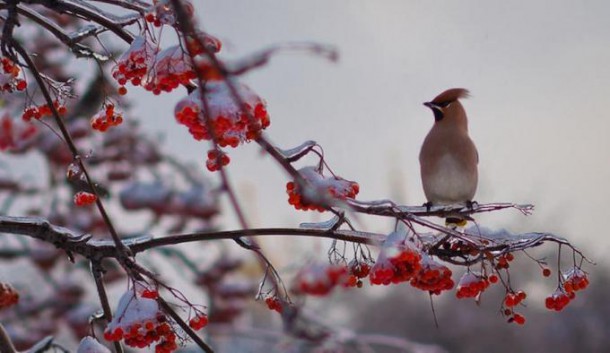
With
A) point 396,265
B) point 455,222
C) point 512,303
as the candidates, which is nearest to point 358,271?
point 396,265

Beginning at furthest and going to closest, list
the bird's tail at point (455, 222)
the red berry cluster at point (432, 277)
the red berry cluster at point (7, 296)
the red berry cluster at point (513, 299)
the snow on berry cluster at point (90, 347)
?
the bird's tail at point (455, 222) < the red berry cluster at point (7, 296) < the red berry cluster at point (513, 299) < the snow on berry cluster at point (90, 347) < the red berry cluster at point (432, 277)

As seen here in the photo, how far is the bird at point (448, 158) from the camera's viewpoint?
119 inches

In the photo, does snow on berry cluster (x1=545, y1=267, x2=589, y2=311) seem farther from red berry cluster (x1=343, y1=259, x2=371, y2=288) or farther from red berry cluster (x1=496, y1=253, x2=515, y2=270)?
red berry cluster (x1=343, y1=259, x2=371, y2=288)

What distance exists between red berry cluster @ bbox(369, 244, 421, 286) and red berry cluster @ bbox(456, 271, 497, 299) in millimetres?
270

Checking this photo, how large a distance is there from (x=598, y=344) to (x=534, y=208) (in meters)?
19.0

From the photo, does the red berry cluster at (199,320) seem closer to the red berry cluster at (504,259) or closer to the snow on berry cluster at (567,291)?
the red berry cluster at (504,259)

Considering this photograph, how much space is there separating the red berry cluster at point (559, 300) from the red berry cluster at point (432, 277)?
1.05ft

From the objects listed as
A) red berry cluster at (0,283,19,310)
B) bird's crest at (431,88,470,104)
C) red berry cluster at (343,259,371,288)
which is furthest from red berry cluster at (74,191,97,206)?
bird's crest at (431,88,470,104)

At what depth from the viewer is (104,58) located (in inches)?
71.2

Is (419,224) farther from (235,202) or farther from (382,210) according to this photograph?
(235,202)

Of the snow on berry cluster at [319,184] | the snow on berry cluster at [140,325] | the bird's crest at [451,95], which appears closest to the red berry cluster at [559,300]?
the snow on berry cluster at [319,184]

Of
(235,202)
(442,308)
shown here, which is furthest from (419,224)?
(442,308)

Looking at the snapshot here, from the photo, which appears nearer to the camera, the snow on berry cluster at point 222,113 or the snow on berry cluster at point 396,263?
the snow on berry cluster at point 222,113

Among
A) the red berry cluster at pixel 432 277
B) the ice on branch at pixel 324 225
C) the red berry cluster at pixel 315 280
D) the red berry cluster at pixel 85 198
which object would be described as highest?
the red berry cluster at pixel 85 198
